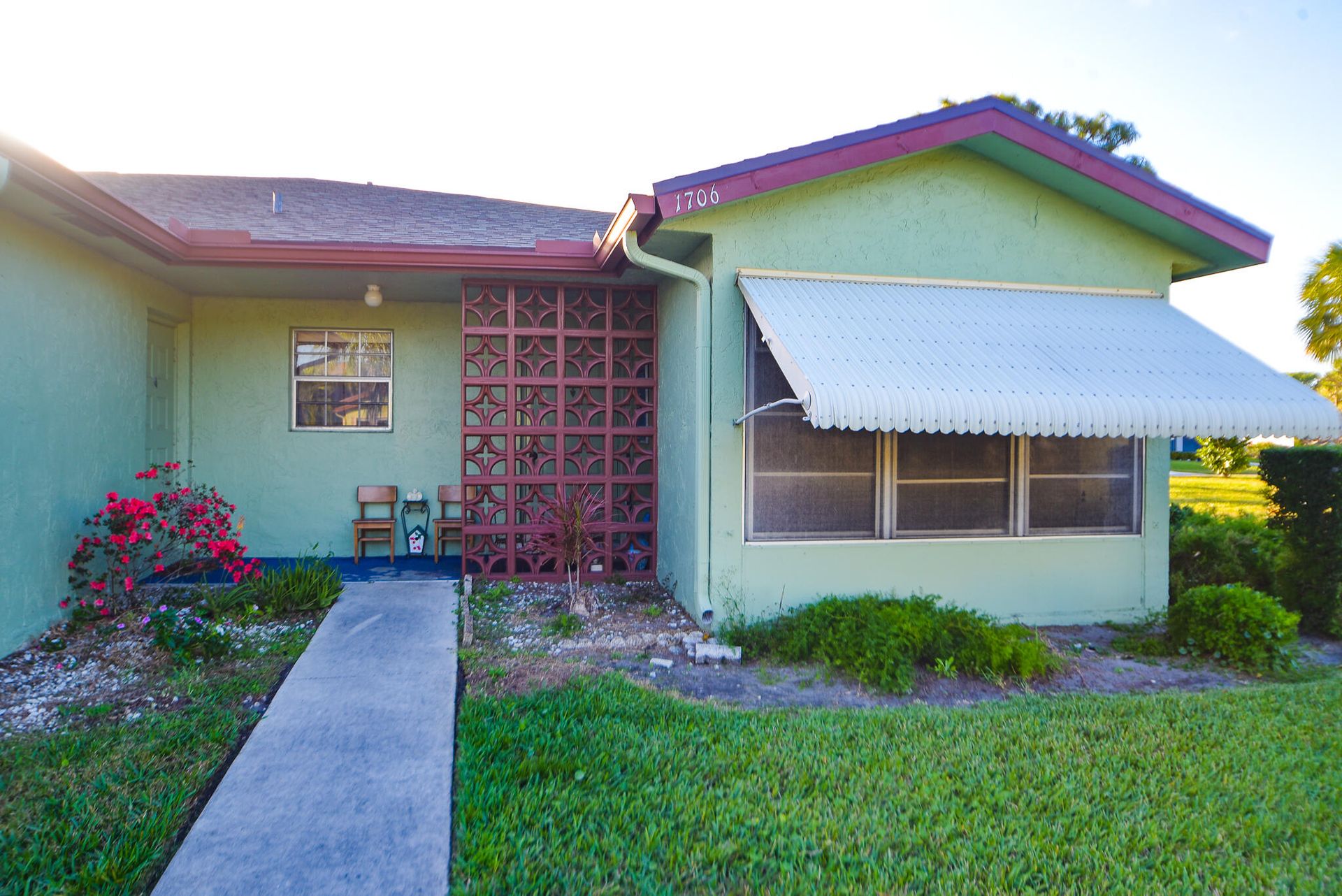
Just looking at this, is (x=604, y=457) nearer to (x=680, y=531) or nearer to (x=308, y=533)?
(x=680, y=531)

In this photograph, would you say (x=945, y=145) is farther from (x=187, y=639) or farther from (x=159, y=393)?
(x=159, y=393)

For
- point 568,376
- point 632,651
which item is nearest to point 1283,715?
point 632,651

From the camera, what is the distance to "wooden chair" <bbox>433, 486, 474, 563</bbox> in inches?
373

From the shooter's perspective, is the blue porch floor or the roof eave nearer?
the roof eave

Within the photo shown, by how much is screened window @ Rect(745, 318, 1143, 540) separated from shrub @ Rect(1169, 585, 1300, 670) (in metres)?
1.12

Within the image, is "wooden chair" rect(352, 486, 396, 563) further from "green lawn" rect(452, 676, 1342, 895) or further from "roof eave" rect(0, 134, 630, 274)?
"green lawn" rect(452, 676, 1342, 895)

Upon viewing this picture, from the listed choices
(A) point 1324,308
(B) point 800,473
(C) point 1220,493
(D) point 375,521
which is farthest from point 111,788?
(C) point 1220,493

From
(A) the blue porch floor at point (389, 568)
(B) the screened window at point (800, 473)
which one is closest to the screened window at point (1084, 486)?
(B) the screened window at point (800, 473)

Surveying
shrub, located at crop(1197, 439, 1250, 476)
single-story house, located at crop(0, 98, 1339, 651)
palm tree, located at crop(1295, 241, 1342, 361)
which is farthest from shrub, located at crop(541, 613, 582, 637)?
palm tree, located at crop(1295, 241, 1342, 361)

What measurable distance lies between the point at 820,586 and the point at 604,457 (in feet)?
9.61

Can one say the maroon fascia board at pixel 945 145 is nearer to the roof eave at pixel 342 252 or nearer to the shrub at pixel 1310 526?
the roof eave at pixel 342 252

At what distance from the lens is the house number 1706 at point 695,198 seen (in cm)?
613

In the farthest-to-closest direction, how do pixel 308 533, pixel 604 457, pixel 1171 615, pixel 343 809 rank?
1. pixel 308 533
2. pixel 604 457
3. pixel 1171 615
4. pixel 343 809

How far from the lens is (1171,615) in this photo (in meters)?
6.80
